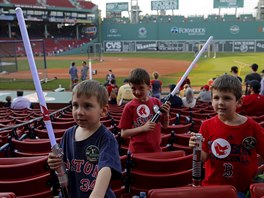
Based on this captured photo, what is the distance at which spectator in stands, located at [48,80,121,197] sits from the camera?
204cm

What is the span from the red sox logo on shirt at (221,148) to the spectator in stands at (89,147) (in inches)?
35.5

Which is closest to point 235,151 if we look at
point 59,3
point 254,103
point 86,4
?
point 254,103

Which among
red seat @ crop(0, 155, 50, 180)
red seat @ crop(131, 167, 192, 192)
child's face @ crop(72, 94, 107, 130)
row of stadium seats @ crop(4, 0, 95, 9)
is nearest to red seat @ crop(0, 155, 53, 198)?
red seat @ crop(0, 155, 50, 180)

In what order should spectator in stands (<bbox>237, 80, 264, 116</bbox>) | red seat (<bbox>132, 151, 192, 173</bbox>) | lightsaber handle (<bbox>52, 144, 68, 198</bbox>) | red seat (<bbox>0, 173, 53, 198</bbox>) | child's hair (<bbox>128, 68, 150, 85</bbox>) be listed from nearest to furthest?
lightsaber handle (<bbox>52, 144, 68, 198</bbox>)
red seat (<bbox>0, 173, 53, 198</bbox>)
red seat (<bbox>132, 151, 192, 173</bbox>)
child's hair (<bbox>128, 68, 150, 85</bbox>)
spectator in stands (<bbox>237, 80, 264, 116</bbox>)

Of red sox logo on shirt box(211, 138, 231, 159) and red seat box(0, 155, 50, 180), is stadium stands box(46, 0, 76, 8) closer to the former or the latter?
red seat box(0, 155, 50, 180)

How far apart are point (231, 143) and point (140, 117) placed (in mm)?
1182

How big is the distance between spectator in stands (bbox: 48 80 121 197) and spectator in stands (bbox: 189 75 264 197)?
916mm

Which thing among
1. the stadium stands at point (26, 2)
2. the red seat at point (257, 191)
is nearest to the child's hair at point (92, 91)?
the red seat at point (257, 191)

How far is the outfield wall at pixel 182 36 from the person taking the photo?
2028 inches

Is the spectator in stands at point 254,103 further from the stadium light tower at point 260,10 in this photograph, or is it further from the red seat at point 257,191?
the stadium light tower at point 260,10

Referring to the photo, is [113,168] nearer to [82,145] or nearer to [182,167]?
[82,145]

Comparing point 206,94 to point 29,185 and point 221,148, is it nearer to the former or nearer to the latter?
point 221,148

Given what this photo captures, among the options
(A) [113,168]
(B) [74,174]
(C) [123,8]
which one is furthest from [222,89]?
(C) [123,8]

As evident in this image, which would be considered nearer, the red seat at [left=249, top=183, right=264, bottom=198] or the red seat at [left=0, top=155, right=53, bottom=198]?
the red seat at [left=249, top=183, right=264, bottom=198]
